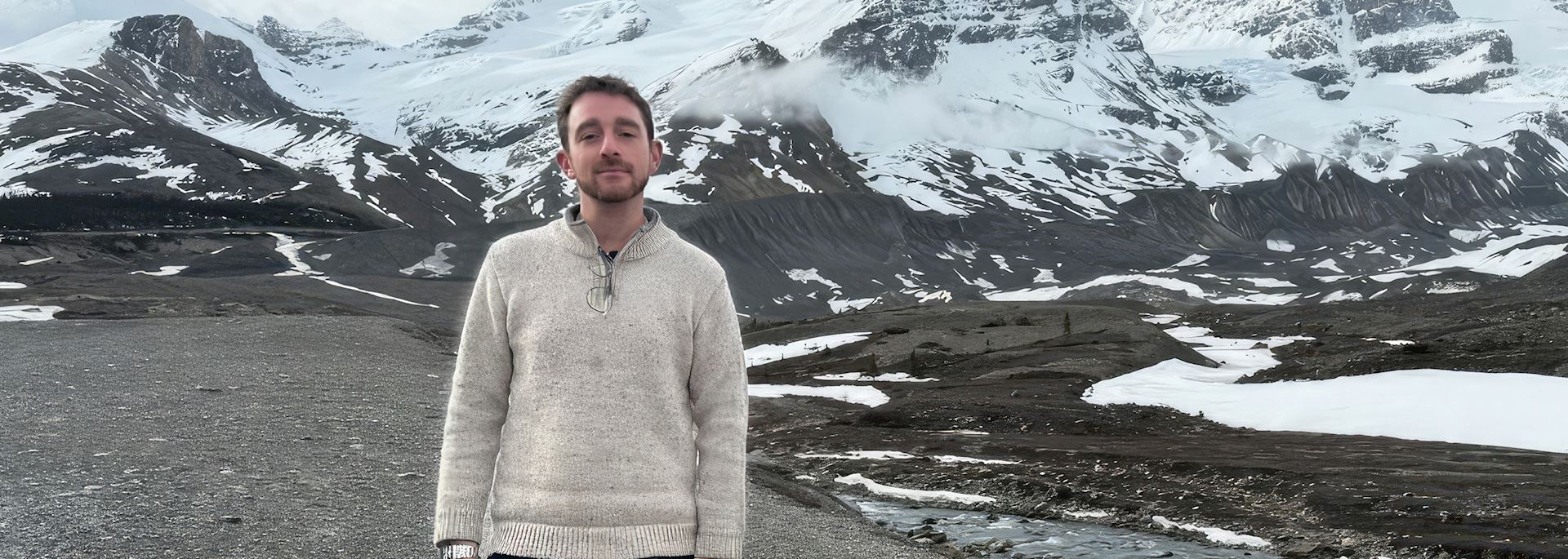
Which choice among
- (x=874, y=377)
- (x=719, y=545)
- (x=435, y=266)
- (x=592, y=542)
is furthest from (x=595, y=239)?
(x=435, y=266)

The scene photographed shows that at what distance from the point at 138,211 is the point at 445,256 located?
36731 mm

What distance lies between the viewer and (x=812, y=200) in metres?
186

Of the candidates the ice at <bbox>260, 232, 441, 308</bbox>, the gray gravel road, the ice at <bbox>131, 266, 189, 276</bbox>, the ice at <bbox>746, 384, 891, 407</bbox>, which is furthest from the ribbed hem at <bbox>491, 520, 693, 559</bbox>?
the ice at <bbox>131, 266, 189, 276</bbox>

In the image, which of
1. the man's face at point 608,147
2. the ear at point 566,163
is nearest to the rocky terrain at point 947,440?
the ear at point 566,163

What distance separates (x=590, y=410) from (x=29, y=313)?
5366 cm

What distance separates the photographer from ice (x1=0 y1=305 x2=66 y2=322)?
4606 centimetres

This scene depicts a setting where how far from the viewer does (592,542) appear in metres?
4.04

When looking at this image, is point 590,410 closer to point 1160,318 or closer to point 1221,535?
point 1221,535

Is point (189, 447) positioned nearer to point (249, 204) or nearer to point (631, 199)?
point (631, 199)

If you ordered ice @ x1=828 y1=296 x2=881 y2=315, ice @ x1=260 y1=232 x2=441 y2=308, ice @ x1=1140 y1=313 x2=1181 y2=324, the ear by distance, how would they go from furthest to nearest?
ice @ x1=828 y1=296 x2=881 y2=315 < ice @ x1=260 y1=232 x2=441 y2=308 < ice @ x1=1140 y1=313 x2=1181 y2=324 < the ear

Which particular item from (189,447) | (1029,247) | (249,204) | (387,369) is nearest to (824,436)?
(387,369)

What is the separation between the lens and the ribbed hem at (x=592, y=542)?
4027 mm

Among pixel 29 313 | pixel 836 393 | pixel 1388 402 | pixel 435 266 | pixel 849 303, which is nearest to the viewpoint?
pixel 1388 402

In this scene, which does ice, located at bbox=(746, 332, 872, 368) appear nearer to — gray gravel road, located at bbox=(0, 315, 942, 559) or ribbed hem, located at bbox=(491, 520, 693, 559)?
gray gravel road, located at bbox=(0, 315, 942, 559)
